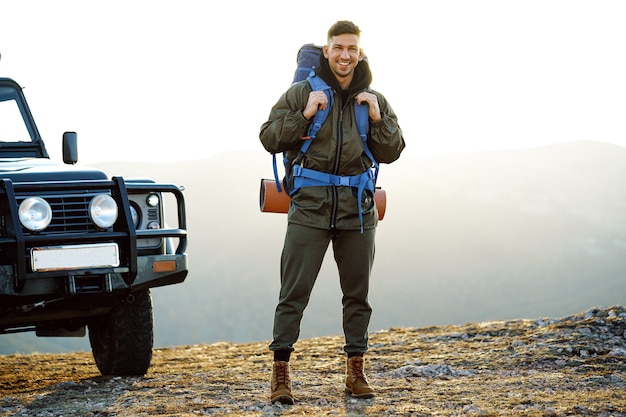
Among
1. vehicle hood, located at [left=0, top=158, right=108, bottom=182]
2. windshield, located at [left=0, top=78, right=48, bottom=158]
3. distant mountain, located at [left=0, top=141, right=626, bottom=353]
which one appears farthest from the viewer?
distant mountain, located at [left=0, top=141, right=626, bottom=353]

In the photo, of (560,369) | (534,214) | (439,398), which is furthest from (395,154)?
(534,214)

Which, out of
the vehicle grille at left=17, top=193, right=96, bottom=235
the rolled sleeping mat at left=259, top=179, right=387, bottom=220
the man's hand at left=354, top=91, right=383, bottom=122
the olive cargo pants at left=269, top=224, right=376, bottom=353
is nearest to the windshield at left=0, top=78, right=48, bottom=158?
the vehicle grille at left=17, top=193, right=96, bottom=235

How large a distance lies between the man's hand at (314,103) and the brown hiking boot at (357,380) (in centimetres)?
158

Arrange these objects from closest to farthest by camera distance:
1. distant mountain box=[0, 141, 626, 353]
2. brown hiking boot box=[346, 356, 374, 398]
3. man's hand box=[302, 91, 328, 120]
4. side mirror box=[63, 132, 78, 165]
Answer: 1. man's hand box=[302, 91, 328, 120]
2. brown hiking boot box=[346, 356, 374, 398]
3. side mirror box=[63, 132, 78, 165]
4. distant mountain box=[0, 141, 626, 353]

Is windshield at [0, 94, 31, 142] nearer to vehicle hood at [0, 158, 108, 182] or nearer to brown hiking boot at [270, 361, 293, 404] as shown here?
vehicle hood at [0, 158, 108, 182]

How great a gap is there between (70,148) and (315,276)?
9.93ft

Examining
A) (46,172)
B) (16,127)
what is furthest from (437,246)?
(46,172)

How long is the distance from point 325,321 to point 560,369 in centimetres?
10833

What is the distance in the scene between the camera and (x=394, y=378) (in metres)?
6.18

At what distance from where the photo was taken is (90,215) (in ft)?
18.5

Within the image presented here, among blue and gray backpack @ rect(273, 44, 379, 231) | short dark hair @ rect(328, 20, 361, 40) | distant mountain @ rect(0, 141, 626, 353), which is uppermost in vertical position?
short dark hair @ rect(328, 20, 361, 40)

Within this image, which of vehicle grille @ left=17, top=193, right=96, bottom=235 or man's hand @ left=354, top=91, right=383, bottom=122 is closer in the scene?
man's hand @ left=354, top=91, right=383, bottom=122

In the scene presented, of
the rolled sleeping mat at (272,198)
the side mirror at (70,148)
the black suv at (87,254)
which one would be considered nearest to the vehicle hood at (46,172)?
the black suv at (87,254)

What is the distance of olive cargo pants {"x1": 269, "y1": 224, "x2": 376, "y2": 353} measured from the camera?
5.12 m
